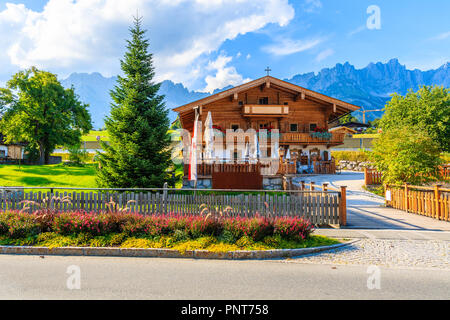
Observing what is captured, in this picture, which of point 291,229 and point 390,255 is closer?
point 390,255

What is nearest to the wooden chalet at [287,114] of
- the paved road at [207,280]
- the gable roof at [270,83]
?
the gable roof at [270,83]

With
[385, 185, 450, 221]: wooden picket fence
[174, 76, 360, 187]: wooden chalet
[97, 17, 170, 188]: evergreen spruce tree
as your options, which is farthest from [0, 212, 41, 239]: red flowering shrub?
[174, 76, 360, 187]: wooden chalet

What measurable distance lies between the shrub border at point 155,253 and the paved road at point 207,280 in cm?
26

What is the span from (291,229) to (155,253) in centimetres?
348

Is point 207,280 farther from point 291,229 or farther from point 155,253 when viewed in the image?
point 291,229

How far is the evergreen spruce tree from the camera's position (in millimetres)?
13906

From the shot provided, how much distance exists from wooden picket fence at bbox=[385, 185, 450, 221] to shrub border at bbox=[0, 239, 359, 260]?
746 cm

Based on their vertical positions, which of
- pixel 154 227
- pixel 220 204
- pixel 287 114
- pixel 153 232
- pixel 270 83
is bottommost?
pixel 153 232

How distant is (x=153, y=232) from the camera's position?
6.84 metres

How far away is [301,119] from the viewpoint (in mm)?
29391

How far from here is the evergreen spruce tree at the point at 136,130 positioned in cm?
1391

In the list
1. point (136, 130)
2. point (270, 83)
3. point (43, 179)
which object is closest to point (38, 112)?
point (43, 179)

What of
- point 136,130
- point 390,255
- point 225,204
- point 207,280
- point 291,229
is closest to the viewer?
point 207,280
